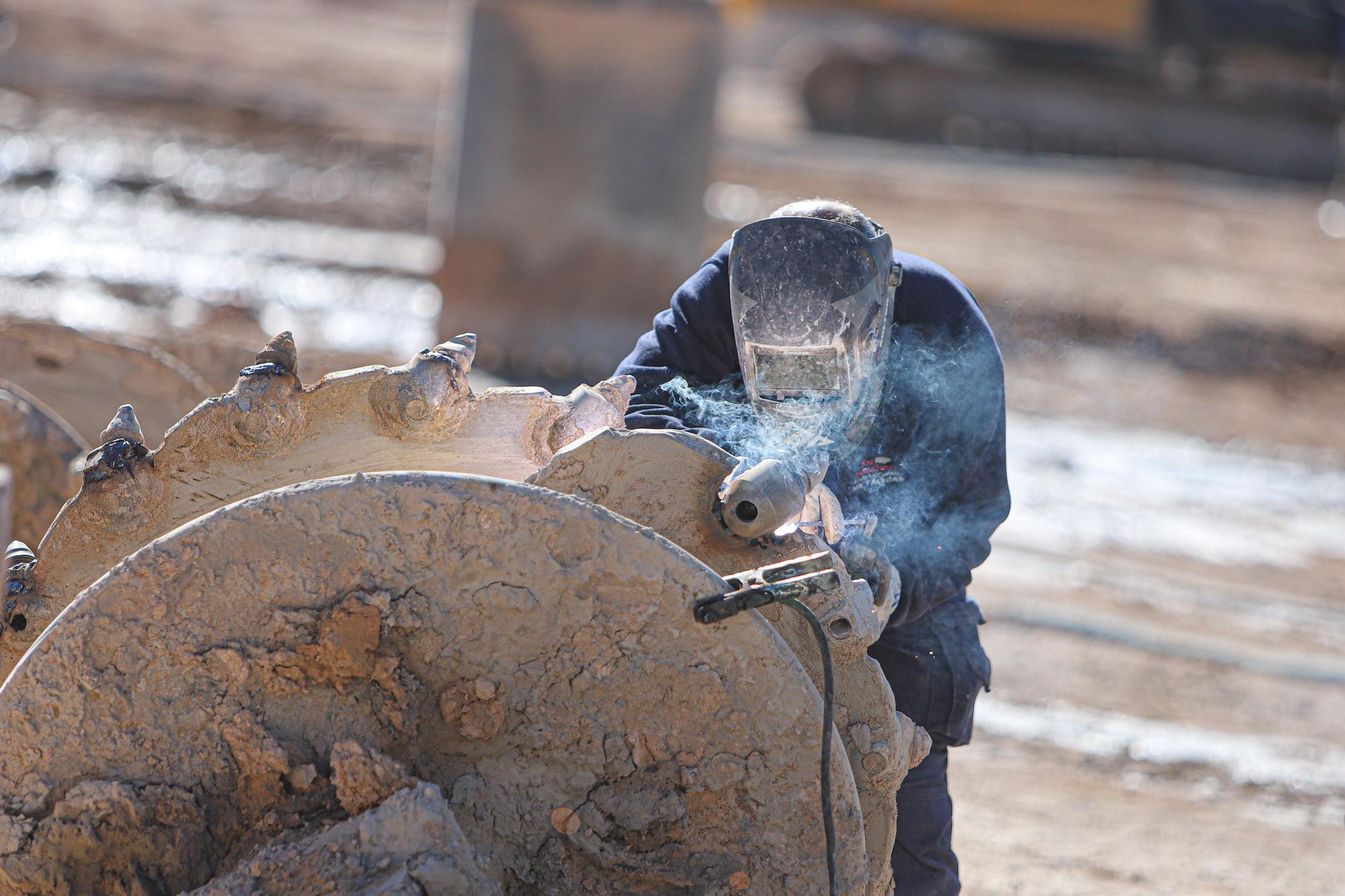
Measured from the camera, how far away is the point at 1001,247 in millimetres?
14750

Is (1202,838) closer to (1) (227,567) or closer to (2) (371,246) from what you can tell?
(1) (227,567)

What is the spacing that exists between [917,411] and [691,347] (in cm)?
49

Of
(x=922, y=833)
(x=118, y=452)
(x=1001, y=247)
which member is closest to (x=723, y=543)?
(x=922, y=833)

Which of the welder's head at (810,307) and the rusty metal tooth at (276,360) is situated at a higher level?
the welder's head at (810,307)

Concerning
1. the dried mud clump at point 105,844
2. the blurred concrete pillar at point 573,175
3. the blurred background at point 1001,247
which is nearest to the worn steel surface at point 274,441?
the dried mud clump at point 105,844

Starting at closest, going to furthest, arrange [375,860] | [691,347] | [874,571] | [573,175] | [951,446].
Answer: [375,860]
[874,571]
[951,446]
[691,347]
[573,175]

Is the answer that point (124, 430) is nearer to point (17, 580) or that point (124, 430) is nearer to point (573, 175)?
point (17, 580)

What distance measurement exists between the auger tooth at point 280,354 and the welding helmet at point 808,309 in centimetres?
83

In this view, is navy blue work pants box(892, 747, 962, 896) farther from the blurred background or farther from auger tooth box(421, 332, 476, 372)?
auger tooth box(421, 332, 476, 372)

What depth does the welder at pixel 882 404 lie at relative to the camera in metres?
2.67

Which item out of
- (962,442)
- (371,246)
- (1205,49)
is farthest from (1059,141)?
(962,442)

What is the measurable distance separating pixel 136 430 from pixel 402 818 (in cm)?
103

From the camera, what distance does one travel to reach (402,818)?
1.94 metres

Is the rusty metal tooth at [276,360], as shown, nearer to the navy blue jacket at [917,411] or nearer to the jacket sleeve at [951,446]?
the navy blue jacket at [917,411]
